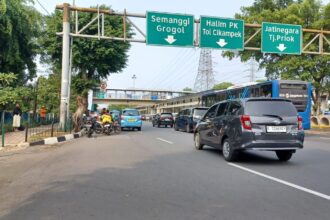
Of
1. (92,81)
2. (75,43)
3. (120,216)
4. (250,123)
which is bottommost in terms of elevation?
(120,216)

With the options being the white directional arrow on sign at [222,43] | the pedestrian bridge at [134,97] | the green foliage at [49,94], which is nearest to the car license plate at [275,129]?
the white directional arrow on sign at [222,43]

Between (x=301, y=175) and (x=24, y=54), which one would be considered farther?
(x=24, y=54)

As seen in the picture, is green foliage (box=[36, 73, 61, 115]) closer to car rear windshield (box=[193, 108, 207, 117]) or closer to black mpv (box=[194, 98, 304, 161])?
car rear windshield (box=[193, 108, 207, 117])

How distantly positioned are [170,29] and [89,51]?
7.74 m

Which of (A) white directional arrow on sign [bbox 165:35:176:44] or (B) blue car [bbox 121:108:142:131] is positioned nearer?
(A) white directional arrow on sign [bbox 165:35:176:44]

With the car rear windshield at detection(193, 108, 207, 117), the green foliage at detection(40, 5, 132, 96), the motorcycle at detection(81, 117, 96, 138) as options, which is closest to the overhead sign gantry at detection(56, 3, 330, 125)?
the motorcycle at detection(81, 117, 96, 138)

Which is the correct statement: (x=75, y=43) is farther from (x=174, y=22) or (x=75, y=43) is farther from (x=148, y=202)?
(x=148, y=202)

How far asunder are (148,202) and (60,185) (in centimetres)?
210

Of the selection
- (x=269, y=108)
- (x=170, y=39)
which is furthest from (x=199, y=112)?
(x=269, y=108)

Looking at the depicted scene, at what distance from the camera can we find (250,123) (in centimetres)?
945

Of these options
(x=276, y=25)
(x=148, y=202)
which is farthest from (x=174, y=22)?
(x=148, y=202)

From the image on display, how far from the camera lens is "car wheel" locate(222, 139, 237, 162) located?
392 inches

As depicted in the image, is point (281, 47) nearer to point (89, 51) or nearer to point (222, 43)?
point (222, 43)

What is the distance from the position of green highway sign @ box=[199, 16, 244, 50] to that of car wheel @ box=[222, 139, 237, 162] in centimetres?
1286
